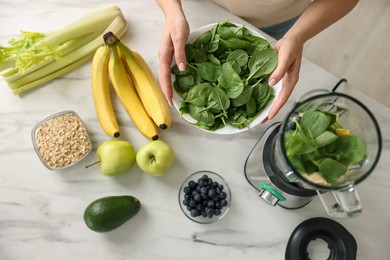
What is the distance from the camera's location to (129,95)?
89 centimetres

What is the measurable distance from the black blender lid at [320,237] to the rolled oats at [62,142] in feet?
1.74

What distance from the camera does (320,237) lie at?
828mm

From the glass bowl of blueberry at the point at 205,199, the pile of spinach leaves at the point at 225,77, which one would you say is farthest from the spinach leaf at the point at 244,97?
the glass bowl of blueberry at the point at 205,199

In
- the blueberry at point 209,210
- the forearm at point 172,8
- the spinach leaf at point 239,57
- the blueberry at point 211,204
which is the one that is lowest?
the blueberry at point 209,210

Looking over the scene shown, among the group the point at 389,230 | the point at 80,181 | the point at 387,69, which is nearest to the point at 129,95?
the point at 80,181

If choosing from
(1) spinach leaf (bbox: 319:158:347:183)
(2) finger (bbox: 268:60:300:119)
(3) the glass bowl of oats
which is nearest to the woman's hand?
(2) finger (bbox: 268:60:300:119)

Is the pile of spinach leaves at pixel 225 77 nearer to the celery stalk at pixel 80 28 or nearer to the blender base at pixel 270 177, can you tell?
the blender base at pixel 270 177

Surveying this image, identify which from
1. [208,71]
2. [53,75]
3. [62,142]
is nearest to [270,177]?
[208,71]

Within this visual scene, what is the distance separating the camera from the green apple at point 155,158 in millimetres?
833

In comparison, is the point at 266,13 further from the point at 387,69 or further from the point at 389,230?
the point at 387,69

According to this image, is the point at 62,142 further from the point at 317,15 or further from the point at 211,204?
the point at 317,15

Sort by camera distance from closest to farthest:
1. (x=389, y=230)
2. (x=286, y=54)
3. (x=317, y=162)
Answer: (x=317, y=162)
(x=286, y=54)
(x=389, y=230)

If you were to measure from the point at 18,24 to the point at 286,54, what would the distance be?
0.70 m

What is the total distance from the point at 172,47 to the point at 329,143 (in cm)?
40
